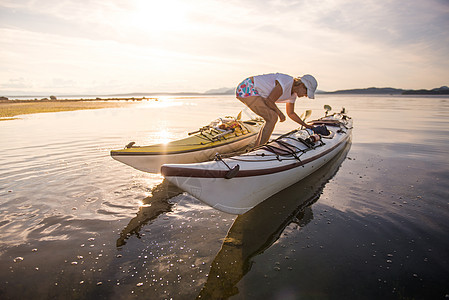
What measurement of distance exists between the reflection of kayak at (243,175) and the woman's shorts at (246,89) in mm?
1606

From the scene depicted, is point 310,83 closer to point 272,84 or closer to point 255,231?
point 272,84

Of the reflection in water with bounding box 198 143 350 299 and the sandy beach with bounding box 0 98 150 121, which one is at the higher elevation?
the sandy beach with bounding box 0 98 150 121

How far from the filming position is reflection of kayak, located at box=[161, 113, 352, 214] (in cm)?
359

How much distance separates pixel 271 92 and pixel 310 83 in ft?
3.14

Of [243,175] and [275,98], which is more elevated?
[275,98]

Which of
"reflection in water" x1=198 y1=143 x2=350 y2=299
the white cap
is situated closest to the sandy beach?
the white cap

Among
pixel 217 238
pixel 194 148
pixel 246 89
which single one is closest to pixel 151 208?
pixel 217 238

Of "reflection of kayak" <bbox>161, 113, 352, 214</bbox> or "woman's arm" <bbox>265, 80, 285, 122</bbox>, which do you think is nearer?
"reflection of kayak" <bbox>161, 113, 352, 214</bbox>

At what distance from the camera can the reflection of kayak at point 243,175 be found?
3.59 m

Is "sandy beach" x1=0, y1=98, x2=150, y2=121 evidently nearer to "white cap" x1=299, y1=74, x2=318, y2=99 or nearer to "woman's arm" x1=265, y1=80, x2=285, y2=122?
"woman's arm" x1=265, y1=80, x2=285, y2=122

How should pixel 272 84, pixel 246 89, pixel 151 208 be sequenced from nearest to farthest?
1. pixel 151 208
2. pixel 272 84
3. pixel 246 89

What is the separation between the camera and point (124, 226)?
4078 millimetres

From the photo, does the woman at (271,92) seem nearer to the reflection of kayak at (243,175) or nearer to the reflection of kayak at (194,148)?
the reflection of kayak at (243,175)

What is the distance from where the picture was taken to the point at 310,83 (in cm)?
620
